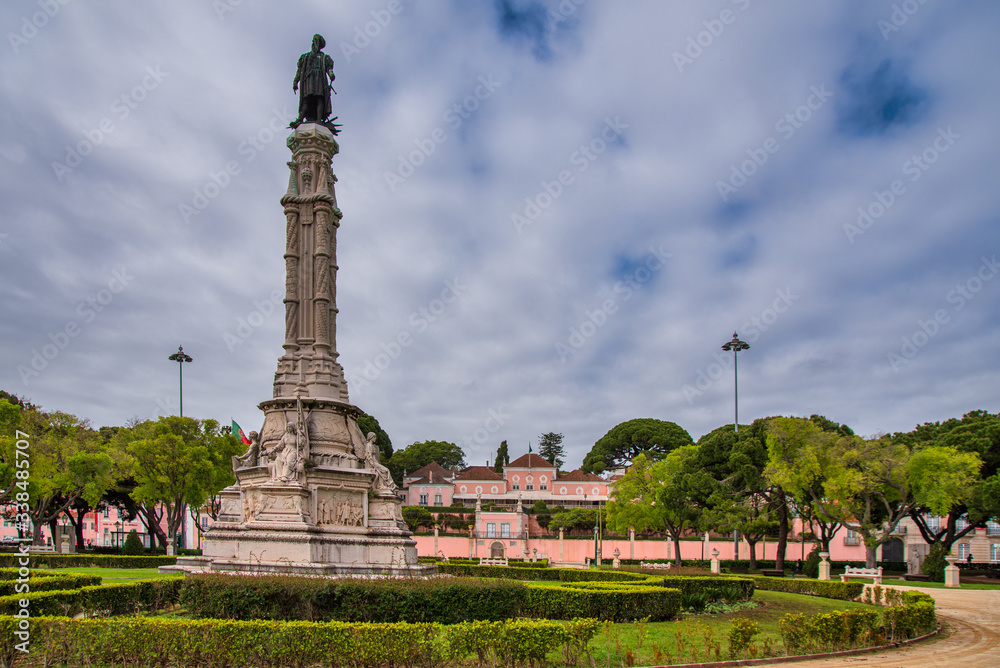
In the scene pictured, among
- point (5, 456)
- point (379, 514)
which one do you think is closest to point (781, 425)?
point (379, 514)

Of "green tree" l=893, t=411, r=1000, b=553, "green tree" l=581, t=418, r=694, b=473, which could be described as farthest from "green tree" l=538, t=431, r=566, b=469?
"green tree" l=893, t=411, r=1000, b=553

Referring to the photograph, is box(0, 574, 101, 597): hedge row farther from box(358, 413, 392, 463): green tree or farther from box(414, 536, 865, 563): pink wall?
box(358, 413, 392, 463): green tree

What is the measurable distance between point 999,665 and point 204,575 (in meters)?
15.1

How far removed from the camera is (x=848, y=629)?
13758 millimetres

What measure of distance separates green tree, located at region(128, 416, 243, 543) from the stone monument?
767 inches

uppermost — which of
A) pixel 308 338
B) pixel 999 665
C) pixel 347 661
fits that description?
pixel 308 338

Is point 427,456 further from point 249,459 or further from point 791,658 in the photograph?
point 791,658

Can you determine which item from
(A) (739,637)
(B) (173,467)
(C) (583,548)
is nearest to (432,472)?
(C) (583,548)

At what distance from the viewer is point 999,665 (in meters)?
12.5

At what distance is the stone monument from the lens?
803 inches

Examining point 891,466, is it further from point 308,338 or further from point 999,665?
point 308,338

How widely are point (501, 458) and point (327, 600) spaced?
8811 centimetres

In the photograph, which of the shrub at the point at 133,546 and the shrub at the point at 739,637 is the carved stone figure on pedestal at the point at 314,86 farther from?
the shrub at the point at 133,546

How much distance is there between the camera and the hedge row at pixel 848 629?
43.2 ft
